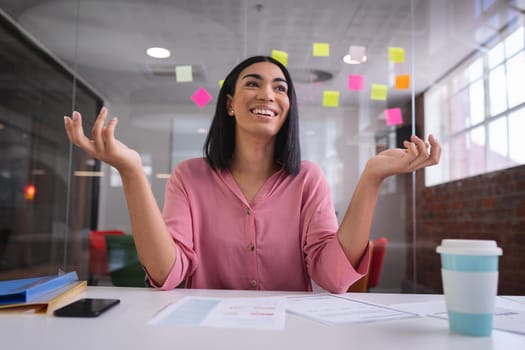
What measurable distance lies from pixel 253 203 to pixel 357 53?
9.91ft

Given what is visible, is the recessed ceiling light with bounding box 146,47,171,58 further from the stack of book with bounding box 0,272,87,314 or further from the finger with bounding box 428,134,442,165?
the finger with bounding box 428,134,442,165

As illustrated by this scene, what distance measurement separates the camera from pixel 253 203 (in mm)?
1320

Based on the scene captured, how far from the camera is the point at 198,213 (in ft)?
4.34

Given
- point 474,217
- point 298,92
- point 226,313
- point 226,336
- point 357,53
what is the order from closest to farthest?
1. point 226,336
2. point 226,313
3. point 474,217
4. point 357,53
5. point 298,92

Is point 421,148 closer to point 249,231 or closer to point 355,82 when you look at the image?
point 249,231

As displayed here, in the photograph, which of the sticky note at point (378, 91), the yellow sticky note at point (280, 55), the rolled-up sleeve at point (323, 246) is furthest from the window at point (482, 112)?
the rolled-up sleeve at point (323, 246)

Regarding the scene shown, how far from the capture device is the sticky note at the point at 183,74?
3.91m

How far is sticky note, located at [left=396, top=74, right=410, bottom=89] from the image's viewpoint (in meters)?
4.09

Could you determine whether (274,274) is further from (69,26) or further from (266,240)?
(69,26)

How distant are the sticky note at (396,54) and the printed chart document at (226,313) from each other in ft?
11.8

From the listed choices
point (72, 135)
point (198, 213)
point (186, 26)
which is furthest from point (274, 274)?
point (186, 26)

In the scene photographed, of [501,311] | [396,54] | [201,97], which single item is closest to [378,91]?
[396,54]

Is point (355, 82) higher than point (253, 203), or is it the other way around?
point (355, 82)

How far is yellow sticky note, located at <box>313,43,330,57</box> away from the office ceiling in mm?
42
